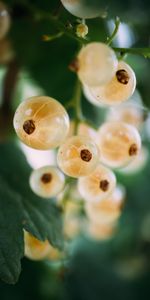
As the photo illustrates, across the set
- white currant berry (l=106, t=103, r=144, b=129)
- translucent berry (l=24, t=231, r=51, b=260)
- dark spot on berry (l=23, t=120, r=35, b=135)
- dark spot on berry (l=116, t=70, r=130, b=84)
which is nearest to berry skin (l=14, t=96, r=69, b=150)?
dark spot on berry (l=23, t=120, r=35, b=135)

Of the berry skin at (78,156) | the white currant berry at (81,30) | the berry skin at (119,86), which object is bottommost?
the berry skin at (78,156)

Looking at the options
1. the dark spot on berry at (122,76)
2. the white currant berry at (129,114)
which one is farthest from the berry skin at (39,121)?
the white currant berry at (129,114)

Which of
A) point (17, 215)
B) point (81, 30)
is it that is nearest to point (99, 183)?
point (17, 215)

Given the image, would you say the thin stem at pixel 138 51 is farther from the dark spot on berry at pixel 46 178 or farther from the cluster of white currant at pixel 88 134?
the dark spot on berry at pixel 46 178

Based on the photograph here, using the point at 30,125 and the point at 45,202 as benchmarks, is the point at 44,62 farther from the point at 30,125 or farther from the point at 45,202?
the point at 30,125

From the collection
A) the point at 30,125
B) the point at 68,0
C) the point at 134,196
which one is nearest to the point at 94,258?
the point at 134,196

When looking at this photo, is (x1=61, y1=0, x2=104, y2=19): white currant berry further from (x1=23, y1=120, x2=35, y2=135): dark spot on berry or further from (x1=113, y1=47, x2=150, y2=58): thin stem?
(x1=23, y1=120, x2=35, y2=135): dark spot on berry
